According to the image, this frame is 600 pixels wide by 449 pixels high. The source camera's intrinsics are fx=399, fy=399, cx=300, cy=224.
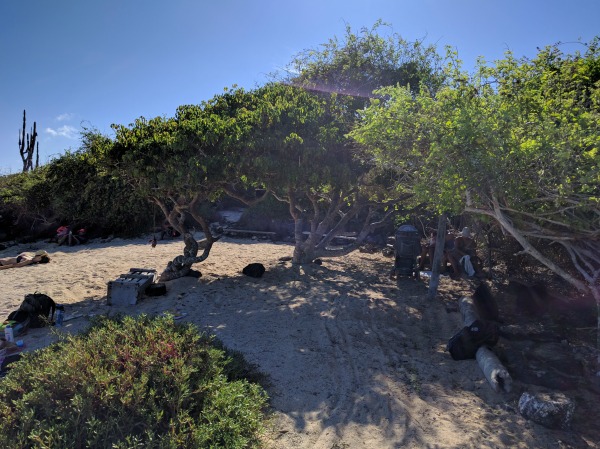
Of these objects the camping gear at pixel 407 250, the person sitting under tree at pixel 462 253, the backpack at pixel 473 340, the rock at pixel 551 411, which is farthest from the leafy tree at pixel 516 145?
the person sitting under tree at pixel 462 253

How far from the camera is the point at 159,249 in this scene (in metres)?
13.6

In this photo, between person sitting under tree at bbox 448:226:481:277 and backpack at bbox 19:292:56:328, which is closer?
backpack at bbox 19:292:56:328

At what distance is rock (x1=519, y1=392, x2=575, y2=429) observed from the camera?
3.41 metres

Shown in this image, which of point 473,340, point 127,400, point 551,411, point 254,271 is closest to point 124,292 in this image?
point 254,271

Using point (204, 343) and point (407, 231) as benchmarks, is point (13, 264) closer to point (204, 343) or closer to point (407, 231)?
point (204, 343)

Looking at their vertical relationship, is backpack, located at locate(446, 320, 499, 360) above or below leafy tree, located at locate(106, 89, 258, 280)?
below

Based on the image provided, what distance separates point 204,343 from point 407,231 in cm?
585

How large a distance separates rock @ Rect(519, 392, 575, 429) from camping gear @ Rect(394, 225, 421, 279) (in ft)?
17.5

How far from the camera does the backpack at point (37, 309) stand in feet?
19.6

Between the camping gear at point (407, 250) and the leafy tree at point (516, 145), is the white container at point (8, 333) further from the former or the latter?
the camping gear at point (407, 250)

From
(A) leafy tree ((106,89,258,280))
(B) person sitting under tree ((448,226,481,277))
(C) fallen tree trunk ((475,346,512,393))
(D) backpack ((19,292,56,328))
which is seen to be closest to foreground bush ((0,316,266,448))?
(C) fallen tree trunk ((475,346,512,393))

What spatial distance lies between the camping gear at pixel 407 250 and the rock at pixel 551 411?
17.5 ft

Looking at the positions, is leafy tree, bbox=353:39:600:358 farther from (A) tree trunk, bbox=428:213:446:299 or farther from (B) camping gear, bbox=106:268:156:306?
(B) camping gear, bbox=106:268:156:306

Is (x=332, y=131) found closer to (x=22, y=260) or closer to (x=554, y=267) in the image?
Result: (x=554, y=267)
